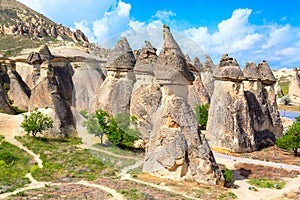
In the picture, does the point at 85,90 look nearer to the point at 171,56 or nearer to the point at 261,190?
the point at 171,56

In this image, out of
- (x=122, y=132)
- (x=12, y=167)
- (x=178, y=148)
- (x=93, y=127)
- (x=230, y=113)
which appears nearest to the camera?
(x=178, y=148)

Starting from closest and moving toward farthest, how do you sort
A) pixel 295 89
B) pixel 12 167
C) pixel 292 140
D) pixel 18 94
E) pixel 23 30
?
pixel 12 167 < pixel 292 140 < pixel 18 94 < pixel 295 89 < pixel 23 30

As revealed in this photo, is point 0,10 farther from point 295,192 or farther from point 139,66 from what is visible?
point 295,192

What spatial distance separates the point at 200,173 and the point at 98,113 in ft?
26.2

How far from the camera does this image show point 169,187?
13.1 metres

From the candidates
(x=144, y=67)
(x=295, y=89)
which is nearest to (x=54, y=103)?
(x=144, y=67)

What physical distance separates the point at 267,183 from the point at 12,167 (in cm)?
1124

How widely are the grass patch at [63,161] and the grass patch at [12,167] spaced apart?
63 centimetres

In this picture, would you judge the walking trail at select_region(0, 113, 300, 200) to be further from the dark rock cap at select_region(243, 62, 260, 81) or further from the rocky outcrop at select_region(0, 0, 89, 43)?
the rocky outcrop at select_region(0, 0, 89, 43)

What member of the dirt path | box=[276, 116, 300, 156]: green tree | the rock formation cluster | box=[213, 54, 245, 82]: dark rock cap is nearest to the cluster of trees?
the rock formation cluster

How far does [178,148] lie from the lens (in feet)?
45.7

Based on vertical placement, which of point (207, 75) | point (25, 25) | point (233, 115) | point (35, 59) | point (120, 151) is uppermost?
point (25, 25)

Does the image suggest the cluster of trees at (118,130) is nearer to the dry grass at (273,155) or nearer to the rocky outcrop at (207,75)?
the dry grass at (273,155)

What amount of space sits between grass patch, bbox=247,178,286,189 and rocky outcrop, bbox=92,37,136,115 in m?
10.1
